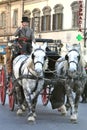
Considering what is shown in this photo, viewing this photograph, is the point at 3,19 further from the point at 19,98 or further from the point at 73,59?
the point at 73,59

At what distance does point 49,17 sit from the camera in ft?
161

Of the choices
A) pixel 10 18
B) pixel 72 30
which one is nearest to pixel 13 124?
pixel 72 30

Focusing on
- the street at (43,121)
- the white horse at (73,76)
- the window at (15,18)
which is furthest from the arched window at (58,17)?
the white horse at (73,76)

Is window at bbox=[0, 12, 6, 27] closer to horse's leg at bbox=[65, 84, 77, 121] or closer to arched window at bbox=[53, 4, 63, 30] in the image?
arched window at bbox=[53, 4, 63, 30]

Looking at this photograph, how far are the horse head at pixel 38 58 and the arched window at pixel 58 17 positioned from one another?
112 feet

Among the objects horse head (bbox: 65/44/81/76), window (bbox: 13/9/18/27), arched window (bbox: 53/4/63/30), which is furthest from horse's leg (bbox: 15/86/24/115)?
window (bbox: 13/9/18/27)

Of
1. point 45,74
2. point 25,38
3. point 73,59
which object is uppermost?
point 25,38

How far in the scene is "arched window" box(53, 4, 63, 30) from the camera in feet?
153

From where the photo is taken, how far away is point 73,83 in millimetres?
12805

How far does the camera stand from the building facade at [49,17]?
44.0m

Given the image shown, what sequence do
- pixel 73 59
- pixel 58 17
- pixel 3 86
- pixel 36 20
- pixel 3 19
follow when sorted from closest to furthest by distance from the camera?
1. pixel 73 59
2. pixel 3 86
3. pixel 58 17
4. pixel 36 20
5. pixel 3 19

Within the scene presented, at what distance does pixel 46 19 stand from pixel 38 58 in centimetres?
3726

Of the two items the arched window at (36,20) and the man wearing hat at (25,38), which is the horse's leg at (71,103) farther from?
the arched window at (36,20)

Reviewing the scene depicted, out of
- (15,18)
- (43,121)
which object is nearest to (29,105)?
(43,121)
